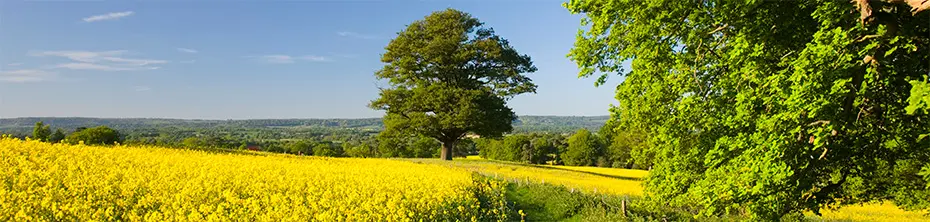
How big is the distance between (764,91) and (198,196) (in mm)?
10434

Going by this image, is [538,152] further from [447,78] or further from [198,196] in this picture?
[198,196]

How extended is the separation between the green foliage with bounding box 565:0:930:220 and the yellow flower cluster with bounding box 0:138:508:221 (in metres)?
3.93

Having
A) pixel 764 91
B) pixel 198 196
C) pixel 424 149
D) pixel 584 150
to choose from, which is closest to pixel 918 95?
pixel 764 91

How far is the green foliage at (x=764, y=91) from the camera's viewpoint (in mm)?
8133

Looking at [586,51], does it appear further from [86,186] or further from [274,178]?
[86,186]

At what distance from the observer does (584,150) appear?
92500mm

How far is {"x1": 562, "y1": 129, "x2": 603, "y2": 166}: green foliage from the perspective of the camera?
9250 centimetres

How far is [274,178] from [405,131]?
69.7ft

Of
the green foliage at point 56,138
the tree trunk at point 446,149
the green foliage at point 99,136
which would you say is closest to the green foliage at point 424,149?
the tree trunk at point 446,149

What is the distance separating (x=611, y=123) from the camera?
1205cm

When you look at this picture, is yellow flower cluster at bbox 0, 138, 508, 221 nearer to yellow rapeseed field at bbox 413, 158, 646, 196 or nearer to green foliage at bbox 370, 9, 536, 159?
yellow rapeseed field at bbox 413, 158, 646, 196

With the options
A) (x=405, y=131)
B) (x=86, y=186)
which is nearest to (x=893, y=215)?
(x=405, y=131)

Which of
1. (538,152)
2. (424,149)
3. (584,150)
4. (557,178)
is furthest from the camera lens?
(424,149)

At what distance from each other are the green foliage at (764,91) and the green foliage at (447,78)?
21.7 metres
